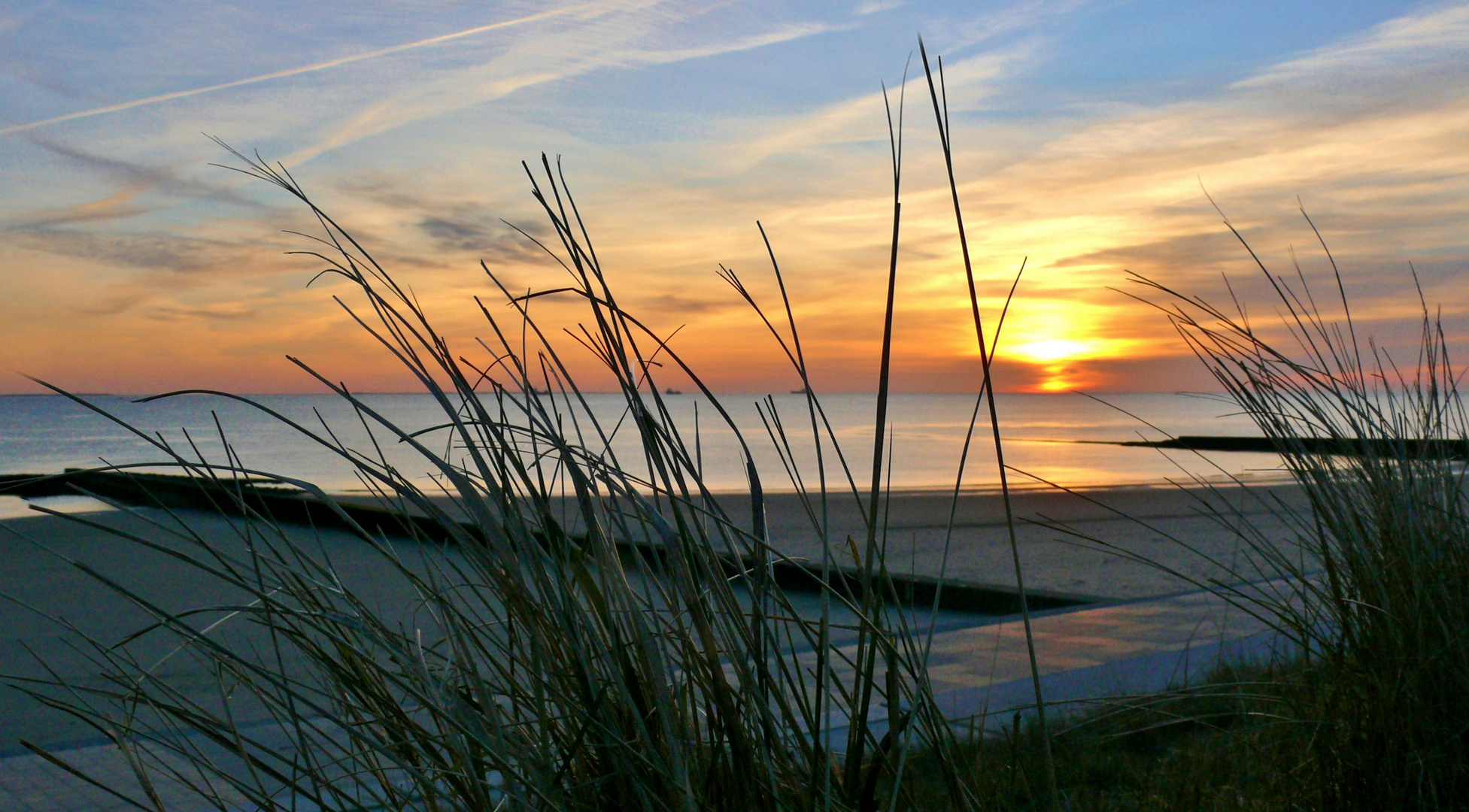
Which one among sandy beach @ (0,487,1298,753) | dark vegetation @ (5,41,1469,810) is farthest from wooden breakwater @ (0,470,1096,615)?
sandy beach @ (0,487,1298,753)

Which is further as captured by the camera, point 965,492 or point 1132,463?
point 1132,463

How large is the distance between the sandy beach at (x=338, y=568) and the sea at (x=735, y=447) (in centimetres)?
80

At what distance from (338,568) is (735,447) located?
3036 centimetres

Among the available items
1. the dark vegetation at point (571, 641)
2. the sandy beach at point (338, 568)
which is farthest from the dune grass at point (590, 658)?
the sandy beach at point (338, 568)

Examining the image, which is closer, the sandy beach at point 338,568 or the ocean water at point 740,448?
the sandy beach at point 338,568

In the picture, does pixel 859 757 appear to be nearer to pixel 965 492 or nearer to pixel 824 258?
pixel 824 258

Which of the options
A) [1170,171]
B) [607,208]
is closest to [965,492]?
[1170,171]

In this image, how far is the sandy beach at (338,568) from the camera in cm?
479

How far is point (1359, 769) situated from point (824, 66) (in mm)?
1504

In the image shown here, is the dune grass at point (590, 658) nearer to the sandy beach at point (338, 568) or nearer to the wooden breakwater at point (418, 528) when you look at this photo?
the wooden breakwater at point (418, 528)

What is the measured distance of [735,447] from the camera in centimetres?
3831

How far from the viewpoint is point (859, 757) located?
0.95 metres

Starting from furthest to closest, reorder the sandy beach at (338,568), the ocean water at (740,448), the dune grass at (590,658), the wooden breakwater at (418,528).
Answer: the ocean water at (740,448) < the sandy beach at (338,568) < the wooden breakwater at (418,528) < the dune grass at (590,658)

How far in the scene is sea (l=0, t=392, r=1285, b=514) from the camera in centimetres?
177
